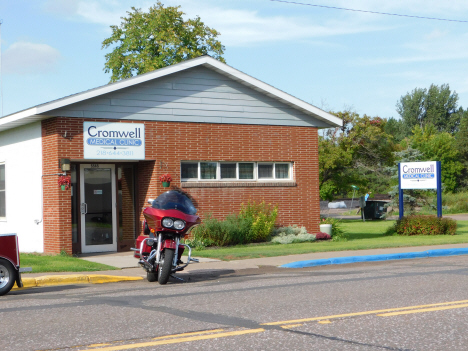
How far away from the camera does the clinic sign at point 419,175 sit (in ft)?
72.0

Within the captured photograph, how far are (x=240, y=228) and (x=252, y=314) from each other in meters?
10.8

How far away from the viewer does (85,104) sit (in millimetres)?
16703

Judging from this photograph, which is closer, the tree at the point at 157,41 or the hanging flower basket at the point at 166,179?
the hanging flower basket at the point at 166,179

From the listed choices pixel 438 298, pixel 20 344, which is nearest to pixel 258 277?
pixel 438 298

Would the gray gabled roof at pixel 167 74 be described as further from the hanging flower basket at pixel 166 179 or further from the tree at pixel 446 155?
the tree at pixel 446 155

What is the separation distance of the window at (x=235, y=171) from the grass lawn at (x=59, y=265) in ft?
15.4

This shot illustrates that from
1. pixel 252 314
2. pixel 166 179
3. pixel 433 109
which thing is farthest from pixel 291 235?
pixel 433 109

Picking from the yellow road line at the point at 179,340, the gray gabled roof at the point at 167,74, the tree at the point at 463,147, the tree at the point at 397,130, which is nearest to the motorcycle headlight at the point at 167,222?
the yellow road line at the point at 179,340

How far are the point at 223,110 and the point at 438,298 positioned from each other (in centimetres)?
1160

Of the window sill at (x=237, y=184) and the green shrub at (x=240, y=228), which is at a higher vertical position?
the window sill at (x=237, y=184)

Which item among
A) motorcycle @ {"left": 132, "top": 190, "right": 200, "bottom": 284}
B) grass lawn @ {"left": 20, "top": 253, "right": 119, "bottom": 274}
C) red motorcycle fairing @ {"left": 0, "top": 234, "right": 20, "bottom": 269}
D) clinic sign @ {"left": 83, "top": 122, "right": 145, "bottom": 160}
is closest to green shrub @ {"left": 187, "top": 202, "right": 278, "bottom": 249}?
clinic sign @ {"left": 83, "top": 122, "right": 145, "bottom": 160}

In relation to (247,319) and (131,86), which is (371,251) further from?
(247,319)

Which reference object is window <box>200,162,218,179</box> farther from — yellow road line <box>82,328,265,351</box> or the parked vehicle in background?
yellow road line <box>82,328,265,351</box>

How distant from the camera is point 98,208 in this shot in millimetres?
17500
